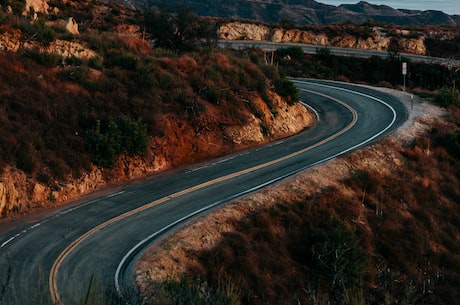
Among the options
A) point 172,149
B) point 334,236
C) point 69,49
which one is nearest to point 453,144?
point 334,236

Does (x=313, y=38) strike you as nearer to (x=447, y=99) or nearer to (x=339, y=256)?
(x=447, y=99)

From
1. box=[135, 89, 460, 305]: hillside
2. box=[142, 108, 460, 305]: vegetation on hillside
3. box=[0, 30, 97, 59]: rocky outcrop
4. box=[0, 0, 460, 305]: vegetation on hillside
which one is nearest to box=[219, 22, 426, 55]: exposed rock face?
box=[0, 0, 460, 305]: vegetation on hillside

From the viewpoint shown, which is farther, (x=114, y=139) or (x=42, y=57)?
(x=42, y=57)

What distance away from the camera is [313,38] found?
60.8m

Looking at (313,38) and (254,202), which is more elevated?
(313,38)

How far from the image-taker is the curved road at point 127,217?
41.7 ft

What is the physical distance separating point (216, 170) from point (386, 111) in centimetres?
1470

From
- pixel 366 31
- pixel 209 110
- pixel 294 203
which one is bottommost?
pixel 294 203

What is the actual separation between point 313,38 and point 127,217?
48.1 m

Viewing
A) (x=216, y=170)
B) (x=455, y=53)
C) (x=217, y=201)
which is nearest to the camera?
(x=217, y=201)

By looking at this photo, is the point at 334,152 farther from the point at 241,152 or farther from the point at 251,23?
the point at 251,23

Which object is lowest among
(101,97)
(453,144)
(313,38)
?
(453,144)

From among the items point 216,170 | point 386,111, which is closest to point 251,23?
point 386,111

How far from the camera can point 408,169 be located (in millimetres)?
24047
